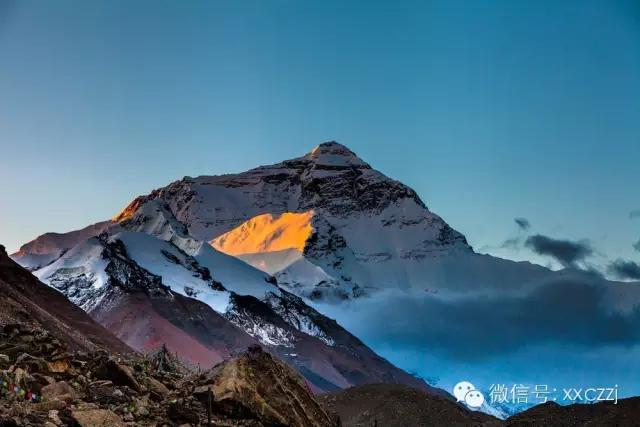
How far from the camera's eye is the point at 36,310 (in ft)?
194

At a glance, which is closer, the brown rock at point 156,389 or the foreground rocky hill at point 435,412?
the brown rock at point 156,389

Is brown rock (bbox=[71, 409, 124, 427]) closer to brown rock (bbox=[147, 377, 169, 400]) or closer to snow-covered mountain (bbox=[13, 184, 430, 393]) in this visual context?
brown rock (bbox=[147, 377, 169, 400])

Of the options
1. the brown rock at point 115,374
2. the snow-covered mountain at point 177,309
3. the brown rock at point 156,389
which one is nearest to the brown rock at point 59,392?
the brown rock at point 115,374

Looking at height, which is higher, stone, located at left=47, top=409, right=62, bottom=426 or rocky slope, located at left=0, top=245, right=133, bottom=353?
rocky slope, located at left=0, top=245, right=133, bottom=353

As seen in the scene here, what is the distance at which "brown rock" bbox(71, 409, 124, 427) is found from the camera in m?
13.7

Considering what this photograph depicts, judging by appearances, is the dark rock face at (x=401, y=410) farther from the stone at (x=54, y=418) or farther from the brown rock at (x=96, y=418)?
the stone at (x=54, y=418)

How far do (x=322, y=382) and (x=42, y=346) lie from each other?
15101 cm

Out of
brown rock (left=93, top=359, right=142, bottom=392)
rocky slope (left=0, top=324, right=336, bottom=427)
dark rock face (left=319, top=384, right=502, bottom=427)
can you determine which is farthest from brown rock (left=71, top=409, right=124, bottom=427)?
dark rock face (left=319, top=384, right=502, bottom=427)

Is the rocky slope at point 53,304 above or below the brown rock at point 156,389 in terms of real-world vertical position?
above

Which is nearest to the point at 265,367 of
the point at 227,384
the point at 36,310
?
the point at 227,384

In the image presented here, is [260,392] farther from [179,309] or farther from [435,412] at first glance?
[179,309]

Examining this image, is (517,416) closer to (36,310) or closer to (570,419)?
(570,419)

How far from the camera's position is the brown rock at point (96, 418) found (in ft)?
45.1

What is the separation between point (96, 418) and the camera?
46.1ft
